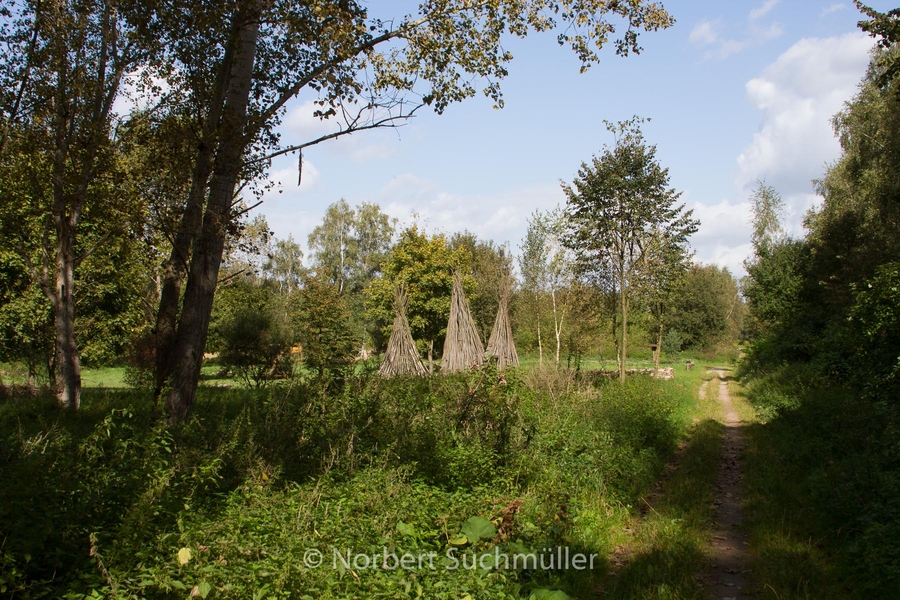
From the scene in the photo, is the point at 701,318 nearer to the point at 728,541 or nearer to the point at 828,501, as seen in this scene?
the point at 828,501

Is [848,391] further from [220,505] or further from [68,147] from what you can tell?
[68,147]

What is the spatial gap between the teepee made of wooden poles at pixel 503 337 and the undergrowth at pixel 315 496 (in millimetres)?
7096

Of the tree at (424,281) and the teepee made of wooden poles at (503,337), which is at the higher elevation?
the tree at (424,281)

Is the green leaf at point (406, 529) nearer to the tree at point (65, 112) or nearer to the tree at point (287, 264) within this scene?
the tree at point (65, 112)

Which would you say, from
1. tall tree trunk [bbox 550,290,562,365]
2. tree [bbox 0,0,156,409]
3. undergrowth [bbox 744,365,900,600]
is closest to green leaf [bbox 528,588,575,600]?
undergrowth [bbox 744,365,900,600]

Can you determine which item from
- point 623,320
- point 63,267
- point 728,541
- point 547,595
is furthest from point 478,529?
point 623,320

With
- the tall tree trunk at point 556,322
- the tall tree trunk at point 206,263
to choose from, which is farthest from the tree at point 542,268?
the tall tree trunk at point 206,263

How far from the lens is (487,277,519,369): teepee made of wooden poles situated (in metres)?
16.2

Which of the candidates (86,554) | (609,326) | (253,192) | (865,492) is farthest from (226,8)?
(609,326)

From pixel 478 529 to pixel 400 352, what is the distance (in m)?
9.95

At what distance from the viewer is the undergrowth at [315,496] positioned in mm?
3723

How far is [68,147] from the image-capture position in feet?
37.1

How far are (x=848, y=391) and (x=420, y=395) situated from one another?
8483 millimetres

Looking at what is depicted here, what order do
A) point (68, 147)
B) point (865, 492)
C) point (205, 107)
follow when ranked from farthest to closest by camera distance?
point (68, 147) < point (205, 107) < point (865, 492)
